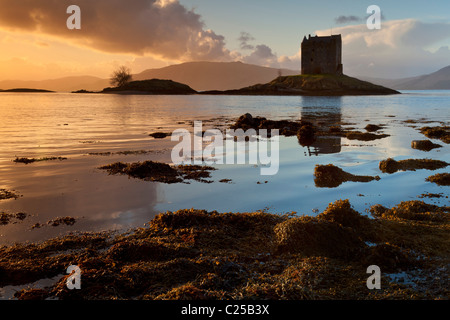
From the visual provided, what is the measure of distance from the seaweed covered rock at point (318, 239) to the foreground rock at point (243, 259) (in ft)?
0.06

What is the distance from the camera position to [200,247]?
5.61 meters

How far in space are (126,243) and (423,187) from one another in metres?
8.32

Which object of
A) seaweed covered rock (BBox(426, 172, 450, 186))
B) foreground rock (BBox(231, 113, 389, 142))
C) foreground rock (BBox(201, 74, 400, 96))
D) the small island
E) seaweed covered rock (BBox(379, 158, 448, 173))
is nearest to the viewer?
Result: seaweed covered rock (BBox(426, 172, 450, 186))

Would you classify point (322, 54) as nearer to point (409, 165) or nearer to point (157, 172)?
point (409, 165)

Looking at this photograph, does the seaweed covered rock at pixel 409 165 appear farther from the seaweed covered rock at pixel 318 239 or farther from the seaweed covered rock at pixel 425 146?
the seaweed covered rock at pixel 318 239

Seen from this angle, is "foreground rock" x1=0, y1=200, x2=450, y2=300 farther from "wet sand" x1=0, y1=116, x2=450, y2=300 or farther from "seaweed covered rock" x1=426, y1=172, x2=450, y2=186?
"seaweed covered rock" x1=426, y1=172, x2=450, y2=186

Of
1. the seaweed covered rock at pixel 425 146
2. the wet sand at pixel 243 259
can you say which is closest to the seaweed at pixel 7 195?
the wet sand at pixel 243 259

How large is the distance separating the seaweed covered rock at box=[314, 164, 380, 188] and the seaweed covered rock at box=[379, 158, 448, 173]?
1.46 m

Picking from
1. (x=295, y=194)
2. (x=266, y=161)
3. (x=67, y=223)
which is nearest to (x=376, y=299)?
(x=295, y=194)

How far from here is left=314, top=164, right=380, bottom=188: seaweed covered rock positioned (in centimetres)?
990

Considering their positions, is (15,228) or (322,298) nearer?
(322,298)

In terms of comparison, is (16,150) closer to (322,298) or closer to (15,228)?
(15,228)

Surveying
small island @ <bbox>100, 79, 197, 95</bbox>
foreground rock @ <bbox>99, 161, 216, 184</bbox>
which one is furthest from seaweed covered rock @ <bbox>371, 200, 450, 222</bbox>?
small island @ <bbox>100, 79, 197, 95</bbox>
